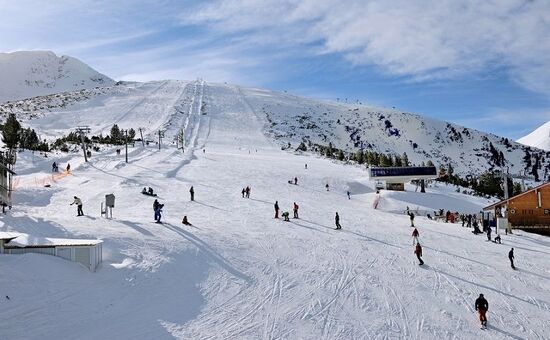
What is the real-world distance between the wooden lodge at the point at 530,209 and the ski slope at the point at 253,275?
625 cm

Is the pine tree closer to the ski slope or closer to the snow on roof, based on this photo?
the ski slope

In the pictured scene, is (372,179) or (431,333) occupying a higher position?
(372,179)

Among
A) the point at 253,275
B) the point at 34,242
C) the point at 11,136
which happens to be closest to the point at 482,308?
the point at 253,275

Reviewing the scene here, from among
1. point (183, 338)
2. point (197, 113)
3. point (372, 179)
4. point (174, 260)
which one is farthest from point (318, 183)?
point (197, 113)

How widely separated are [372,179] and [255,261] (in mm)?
28966

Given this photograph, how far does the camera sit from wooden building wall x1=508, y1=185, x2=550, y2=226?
119 feet

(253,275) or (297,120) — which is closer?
(253,275)

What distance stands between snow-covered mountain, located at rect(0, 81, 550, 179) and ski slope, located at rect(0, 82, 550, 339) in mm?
61293

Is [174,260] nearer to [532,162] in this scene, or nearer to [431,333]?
[431,333]

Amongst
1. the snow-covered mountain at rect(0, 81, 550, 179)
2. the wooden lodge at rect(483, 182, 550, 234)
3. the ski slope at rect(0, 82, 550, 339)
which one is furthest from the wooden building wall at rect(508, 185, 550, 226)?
the snow-covered mountain at rect(0, 81, 550, 179)

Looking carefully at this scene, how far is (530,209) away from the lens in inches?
1444

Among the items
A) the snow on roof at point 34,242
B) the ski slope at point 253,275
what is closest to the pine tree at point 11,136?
the ski slope at point 253,275

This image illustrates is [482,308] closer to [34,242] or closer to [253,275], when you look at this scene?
[253,275]

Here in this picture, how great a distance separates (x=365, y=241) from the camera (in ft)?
81.1
